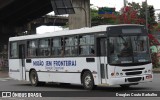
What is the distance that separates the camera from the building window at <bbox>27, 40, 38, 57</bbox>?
82.7ft

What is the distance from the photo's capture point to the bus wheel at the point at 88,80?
2031 centimetres

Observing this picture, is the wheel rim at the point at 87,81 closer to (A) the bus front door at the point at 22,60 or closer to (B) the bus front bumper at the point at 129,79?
(B) the bus front bumper at the point at 129,79

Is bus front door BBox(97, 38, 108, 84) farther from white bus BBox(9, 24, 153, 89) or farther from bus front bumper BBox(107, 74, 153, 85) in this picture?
bus front bumper BBox(107, 74, 153, 85)

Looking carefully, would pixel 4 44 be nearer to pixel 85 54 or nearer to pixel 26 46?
pixel 26 46

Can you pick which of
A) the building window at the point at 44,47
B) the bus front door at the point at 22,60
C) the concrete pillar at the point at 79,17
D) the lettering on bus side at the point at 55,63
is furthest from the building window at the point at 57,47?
the concrete pillar at the point at 79,17

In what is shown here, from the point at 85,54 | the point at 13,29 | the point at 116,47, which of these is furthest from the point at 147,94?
the point at 13,29

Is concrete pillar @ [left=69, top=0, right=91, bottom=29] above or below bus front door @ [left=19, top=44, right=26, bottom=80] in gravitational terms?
above

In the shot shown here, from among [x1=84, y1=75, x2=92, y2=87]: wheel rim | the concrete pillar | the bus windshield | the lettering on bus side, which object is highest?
the concrete pillar

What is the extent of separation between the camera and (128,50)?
768 inches

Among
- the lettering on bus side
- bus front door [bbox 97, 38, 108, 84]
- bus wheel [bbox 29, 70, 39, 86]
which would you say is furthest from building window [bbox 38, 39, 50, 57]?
bus front door [bbox 97, 38, 108, 84]

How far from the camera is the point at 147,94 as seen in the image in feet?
57.1

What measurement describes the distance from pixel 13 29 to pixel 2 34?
2.67m

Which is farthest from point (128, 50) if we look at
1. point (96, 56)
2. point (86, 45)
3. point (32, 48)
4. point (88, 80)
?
point (32, 48)

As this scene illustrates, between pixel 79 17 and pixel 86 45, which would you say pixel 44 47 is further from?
pixel 79 17
